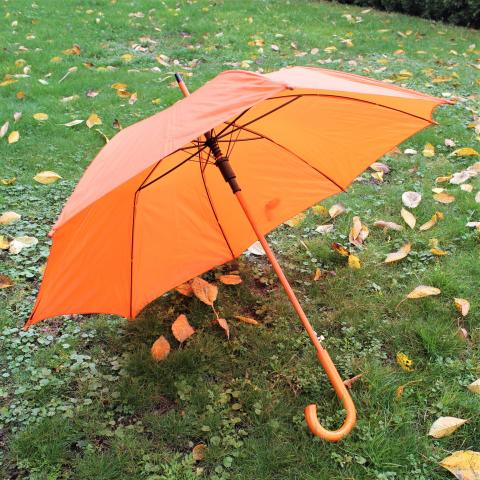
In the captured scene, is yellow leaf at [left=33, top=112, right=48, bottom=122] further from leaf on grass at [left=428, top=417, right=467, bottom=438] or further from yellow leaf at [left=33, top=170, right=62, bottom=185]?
leaf on grass at [left=428, top=417, right=467, bottom=438]

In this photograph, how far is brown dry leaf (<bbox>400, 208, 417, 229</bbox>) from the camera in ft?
10.4

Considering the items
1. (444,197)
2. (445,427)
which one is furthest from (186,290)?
(444,197)

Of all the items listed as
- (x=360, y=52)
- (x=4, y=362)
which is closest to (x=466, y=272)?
(x=4, y=362)

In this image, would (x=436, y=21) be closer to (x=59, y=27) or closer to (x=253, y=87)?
(x=59, y=27)

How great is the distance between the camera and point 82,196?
1532 mm

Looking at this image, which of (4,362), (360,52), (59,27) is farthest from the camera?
(59,27)

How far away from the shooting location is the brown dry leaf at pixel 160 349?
7.98 ft

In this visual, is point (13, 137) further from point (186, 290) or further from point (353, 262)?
point (353, 262)

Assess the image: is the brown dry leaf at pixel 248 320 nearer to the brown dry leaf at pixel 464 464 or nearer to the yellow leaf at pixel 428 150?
the brown dry leaf at pixel 464 464

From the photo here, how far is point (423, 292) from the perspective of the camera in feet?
8.51

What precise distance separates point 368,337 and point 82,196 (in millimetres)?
1536

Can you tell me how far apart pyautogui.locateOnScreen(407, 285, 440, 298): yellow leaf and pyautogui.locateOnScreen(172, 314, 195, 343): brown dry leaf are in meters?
1.11

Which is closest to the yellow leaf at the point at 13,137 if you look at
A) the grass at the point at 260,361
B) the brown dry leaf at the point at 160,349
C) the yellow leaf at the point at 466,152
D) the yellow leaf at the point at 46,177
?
the grass at the point at 260,361

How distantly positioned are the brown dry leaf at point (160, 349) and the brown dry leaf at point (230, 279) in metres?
0.51
